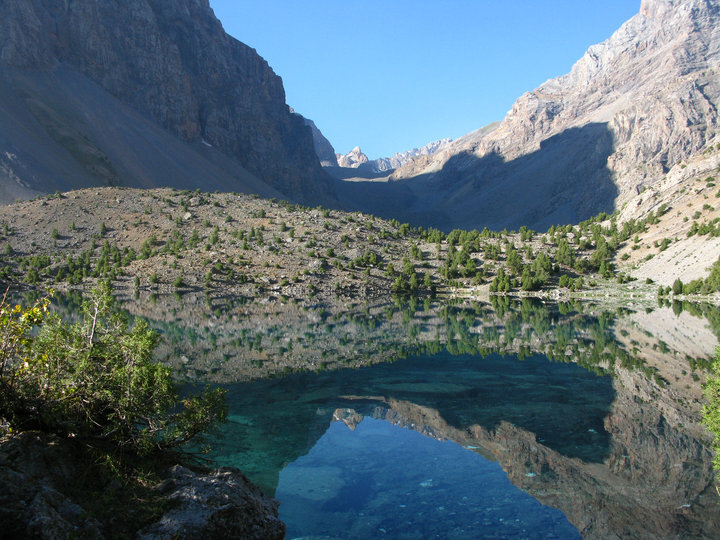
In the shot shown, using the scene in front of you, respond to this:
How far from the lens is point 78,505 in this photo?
262 inches

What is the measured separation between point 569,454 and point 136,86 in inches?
7149

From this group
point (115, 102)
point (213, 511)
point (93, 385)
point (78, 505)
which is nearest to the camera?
point (78, 505)

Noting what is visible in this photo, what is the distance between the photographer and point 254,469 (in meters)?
12.2

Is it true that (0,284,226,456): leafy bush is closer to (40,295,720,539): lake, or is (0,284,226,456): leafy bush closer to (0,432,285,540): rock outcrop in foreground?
(0,432,285,540): rock outcrop in foreground

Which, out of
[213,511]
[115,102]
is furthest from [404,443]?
[115,102]

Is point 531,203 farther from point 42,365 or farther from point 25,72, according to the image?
point 42,365

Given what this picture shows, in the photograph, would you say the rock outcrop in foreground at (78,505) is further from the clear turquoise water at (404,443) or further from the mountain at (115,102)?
the mountain at (115,102)

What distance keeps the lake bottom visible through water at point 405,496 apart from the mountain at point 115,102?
109448 millimetres

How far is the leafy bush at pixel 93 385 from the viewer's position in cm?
720

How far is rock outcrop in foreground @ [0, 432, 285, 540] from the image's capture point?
19.5 feet

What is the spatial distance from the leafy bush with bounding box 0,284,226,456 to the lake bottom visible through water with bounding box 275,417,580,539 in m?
3.13

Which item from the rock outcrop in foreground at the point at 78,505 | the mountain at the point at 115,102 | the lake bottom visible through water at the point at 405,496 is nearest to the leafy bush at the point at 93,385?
the rock outcrop in foreground at the point at 78,505

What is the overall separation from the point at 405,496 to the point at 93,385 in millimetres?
6797

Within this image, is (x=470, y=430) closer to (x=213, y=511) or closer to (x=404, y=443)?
(x=404, y=443)
